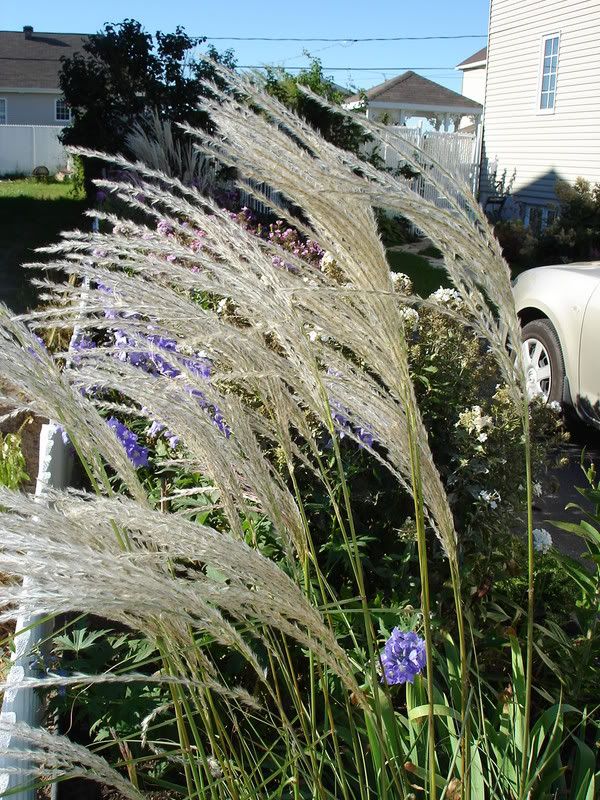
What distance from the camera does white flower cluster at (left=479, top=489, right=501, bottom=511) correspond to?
335 centimetres

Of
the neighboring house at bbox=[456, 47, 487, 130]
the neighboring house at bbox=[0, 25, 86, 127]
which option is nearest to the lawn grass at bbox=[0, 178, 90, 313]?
the neighboring house at bbox=[0, 25, 86, 127]

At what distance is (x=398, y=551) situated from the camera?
3578mm

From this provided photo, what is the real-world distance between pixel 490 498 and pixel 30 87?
5120cm

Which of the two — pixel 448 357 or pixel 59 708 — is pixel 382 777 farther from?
pixel 448 357

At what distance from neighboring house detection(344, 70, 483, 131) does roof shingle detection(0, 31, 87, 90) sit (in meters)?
16.9

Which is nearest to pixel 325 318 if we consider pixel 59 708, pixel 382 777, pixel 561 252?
pixel 382 777

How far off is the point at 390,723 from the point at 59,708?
50.7 inches

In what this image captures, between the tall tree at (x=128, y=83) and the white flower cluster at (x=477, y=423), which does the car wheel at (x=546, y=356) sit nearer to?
the white flower cluster at (x=477, y=423)

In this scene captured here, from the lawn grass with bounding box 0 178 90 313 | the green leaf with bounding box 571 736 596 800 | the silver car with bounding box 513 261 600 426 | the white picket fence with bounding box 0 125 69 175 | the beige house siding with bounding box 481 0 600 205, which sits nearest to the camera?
the green leaf with bounding box 571 736 596 800

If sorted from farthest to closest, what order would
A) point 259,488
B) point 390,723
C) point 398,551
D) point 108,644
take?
1. point 398,551
2. point 108,644
3. point 390,723
4. point 259,488

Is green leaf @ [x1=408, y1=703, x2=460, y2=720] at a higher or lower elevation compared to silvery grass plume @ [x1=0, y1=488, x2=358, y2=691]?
lower

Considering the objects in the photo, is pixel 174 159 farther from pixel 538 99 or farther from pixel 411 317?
pixel 538 99

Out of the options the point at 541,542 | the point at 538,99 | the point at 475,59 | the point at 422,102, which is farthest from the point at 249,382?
the point at 422,102

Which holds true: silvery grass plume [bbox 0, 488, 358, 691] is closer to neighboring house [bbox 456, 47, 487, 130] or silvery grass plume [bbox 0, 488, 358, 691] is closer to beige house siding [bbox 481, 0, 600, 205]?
beige house siding [bbox 481, 0, 600, 205]
